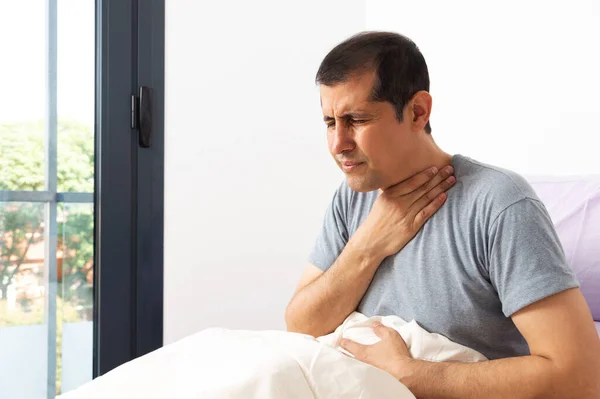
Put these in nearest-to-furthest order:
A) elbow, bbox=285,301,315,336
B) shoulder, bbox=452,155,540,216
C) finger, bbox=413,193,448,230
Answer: shoulder, bbox=452,155,540,216 < finger, bbox=413,193,448,230 < elbow, bbox=285,301,315,336

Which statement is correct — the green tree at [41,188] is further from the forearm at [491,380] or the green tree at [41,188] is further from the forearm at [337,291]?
the forearm at [491,380]

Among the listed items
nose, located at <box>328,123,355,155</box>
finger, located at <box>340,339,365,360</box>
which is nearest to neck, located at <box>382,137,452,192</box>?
nose, located at <box>328,123,355,155</box>

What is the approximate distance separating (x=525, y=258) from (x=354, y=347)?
1.22 ft

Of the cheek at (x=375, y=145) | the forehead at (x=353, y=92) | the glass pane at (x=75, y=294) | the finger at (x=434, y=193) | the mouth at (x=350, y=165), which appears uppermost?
the forehead at (x=353, y=92)

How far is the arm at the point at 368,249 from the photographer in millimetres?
1363

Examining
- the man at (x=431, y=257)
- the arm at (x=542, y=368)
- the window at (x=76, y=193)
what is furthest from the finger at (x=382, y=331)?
the window at (x=76, y=193)

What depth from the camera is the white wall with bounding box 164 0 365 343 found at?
234 cm

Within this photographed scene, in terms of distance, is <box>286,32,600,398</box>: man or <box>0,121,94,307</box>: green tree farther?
<box>0,121,94,307</box>: green tree

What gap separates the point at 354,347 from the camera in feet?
4.22

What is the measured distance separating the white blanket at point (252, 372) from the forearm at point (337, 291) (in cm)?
26

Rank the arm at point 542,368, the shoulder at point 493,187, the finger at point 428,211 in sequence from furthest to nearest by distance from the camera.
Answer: the finger at point 428,211, the shoulder at point 493,187, the arm at point 542,368

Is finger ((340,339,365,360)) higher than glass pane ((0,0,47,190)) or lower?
lower

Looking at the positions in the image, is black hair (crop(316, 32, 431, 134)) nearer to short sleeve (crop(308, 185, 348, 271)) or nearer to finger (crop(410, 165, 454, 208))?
finger (crop(410, 165, 454, 208))

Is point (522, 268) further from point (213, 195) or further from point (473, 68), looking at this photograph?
point (213, 195)
